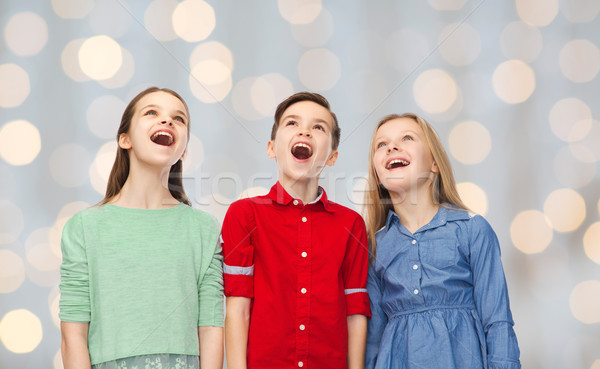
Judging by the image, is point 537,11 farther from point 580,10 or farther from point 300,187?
point 300,187

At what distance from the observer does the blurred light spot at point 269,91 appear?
232 cm

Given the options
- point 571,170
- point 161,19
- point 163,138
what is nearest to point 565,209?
point 571,170

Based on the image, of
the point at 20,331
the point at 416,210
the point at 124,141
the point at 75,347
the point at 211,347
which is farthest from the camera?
the point at 20,331

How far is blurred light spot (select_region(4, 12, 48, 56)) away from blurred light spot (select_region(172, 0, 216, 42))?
0.49 metres

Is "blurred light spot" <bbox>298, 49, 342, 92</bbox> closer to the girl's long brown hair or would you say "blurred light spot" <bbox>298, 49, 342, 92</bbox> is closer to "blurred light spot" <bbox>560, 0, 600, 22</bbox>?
the girl's long brown hair

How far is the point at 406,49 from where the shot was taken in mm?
2387

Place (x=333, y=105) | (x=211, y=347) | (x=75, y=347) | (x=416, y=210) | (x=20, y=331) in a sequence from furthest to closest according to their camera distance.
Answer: (x=333, y=105) → (x=20, y=331) → (x=416, y=210) → (x=211, y=347) → (x=75, y=347)

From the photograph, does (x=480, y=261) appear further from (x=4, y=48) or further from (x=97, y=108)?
(x=4, y=48)

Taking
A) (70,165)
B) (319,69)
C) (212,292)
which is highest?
(319,69)

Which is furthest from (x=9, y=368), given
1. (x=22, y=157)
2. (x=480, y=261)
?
(x=480, y=261)

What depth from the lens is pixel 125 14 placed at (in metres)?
2.33

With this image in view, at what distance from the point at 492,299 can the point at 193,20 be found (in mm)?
1506

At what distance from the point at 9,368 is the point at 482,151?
187cm

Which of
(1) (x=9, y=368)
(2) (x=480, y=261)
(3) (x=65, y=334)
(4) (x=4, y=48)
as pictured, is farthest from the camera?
(4) (x=4, y=48)
